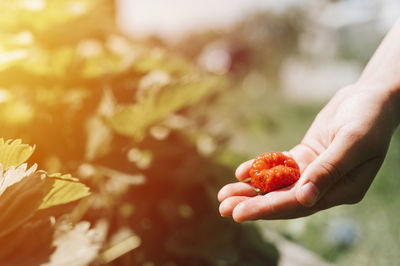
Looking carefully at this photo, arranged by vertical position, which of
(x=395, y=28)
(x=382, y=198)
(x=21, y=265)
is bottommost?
(x=21, y=265)

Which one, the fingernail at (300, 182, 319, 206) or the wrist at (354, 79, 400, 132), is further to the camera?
the wrist at (354, 79, 400, 132)

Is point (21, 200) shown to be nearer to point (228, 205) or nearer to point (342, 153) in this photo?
point (228, 205)

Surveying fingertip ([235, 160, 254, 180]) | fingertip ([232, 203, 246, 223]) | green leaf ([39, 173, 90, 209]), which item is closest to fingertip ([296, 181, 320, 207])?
fingertip ([232, 203, 246, 223])

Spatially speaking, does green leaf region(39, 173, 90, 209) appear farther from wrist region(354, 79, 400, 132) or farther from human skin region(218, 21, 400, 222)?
wrist region(354, 79, 400, 132)

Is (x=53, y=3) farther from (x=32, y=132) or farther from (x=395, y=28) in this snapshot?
(x=395, y=28)

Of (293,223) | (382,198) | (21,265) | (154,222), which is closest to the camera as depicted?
(21,265)

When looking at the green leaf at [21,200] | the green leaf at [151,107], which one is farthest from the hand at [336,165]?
the green leaf at [21,200]

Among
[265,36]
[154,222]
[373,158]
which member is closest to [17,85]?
[154,222]

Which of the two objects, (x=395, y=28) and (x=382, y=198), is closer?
(x=395, y=28)
